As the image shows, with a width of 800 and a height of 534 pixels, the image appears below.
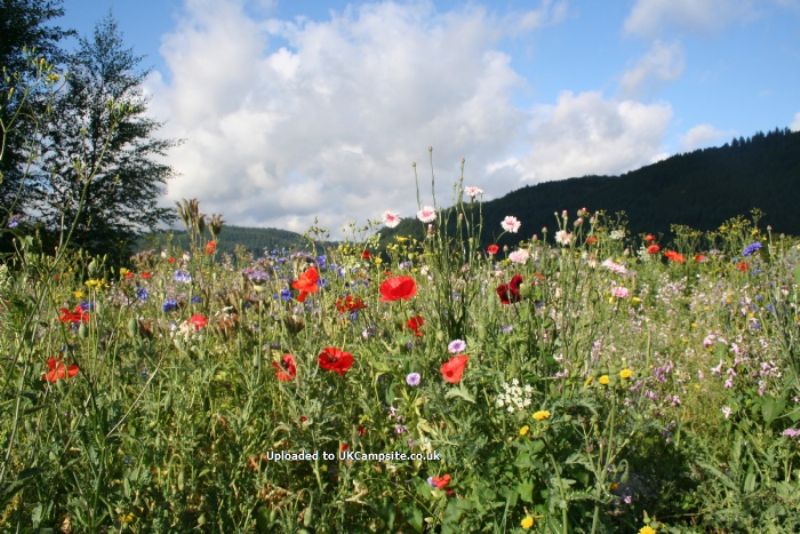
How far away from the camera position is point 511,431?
1969 millimetres

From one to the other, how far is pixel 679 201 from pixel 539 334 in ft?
164

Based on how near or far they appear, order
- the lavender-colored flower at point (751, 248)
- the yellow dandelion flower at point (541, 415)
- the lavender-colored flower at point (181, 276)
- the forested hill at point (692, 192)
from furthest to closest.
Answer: the forested hill at point (692, 192) → the lavender-colored flower at point (751, 248) → the lavender-colored flower at point (181, 276) → the yellow dandelion flower at point (541, 415)

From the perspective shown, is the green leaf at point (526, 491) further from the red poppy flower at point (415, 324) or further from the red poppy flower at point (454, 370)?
the red poppy flower at point (415, 324)

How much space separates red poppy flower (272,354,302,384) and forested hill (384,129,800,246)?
34.8m

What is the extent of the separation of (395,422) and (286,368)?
0.55m

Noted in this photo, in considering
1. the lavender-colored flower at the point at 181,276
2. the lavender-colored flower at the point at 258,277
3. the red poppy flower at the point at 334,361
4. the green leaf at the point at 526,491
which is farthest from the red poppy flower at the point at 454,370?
the lavender-colored flower at the point at 181,276

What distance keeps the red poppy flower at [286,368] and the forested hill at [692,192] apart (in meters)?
34.8

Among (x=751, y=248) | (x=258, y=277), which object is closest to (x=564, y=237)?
(x=258, y=277)

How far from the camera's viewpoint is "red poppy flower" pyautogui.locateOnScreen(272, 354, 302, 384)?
217 cm

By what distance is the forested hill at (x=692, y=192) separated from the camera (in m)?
42.2

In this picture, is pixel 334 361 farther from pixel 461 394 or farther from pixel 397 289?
pixel 461 394

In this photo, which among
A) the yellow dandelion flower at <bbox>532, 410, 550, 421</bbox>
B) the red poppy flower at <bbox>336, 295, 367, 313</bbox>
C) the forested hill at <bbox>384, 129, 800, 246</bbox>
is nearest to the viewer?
the yellow dandelion flower at <bbox>532, 410, 550, 421</bbox>

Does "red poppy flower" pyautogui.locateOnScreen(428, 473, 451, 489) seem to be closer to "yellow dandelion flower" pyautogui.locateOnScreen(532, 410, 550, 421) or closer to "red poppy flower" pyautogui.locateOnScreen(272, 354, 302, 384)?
"yellow dandelion flower" pyautogui.locateOnScreen(532, 410, 550, 421)

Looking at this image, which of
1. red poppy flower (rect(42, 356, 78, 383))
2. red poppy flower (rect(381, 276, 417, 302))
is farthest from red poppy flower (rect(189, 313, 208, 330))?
red poppy flower (rect(381, 276, 417, 302))
